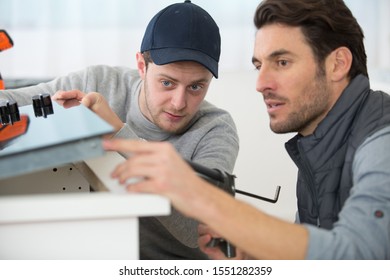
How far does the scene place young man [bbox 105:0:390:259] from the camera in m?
0.74

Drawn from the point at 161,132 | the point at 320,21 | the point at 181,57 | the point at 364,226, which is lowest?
the point at 161,132

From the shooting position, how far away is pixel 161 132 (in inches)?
58.4

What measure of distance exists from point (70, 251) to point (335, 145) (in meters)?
0.54

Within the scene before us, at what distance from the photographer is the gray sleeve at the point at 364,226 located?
0.79 m

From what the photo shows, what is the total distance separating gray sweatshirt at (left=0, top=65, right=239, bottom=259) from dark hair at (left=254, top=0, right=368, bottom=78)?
11.8 inches

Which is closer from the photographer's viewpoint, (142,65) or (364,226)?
(364,226)

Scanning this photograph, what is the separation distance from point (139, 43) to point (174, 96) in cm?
117

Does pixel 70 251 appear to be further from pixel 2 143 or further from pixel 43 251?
pixel 2 143

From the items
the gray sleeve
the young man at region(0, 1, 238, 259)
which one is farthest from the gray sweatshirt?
the gray sleeve

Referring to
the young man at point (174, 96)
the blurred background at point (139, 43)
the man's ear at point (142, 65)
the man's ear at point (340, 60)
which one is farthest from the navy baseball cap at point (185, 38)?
the blurred background at point (139, 43)

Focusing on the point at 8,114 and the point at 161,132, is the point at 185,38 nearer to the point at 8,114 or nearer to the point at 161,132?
the point at 161,132

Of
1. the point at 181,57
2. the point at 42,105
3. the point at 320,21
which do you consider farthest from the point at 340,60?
the point at 42,105

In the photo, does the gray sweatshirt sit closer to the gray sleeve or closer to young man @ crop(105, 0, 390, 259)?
young man @ crop(105, 0, 390, 259)

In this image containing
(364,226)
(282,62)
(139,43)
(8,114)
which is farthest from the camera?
(139,43)
